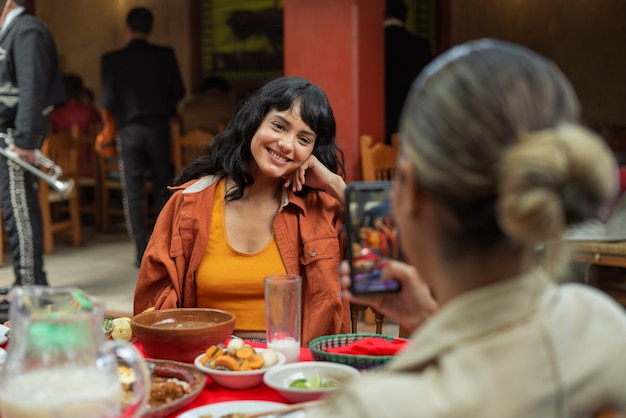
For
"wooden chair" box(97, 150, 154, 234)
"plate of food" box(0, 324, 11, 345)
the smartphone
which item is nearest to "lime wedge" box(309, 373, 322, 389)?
the smartphone

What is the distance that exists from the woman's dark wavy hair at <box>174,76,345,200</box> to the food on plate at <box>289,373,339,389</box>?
95cm

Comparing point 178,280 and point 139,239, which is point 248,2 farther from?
point 178,280

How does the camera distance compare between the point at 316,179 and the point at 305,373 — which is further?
the point at 316,179

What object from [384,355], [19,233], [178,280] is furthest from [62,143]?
[384,355]

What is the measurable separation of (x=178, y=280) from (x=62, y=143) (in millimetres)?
5395

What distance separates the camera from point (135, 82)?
5703 millimetres

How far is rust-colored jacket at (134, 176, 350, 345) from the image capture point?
2.12m

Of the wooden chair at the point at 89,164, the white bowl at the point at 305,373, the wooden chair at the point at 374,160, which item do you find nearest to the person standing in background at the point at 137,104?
the wooden chair at the point at 89,164

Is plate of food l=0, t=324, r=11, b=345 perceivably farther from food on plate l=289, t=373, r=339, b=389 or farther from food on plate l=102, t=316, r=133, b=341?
food on plate l=289, t=373, r=339, b=389

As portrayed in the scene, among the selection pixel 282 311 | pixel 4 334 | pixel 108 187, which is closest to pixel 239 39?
pixel 108 187

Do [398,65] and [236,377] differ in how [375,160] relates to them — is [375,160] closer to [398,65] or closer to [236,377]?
[398,65]

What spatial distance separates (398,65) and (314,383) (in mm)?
4097

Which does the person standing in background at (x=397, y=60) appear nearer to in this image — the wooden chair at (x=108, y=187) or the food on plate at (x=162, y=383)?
the wooden chair at (x=108, y=187)

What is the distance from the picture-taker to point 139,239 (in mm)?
5773
